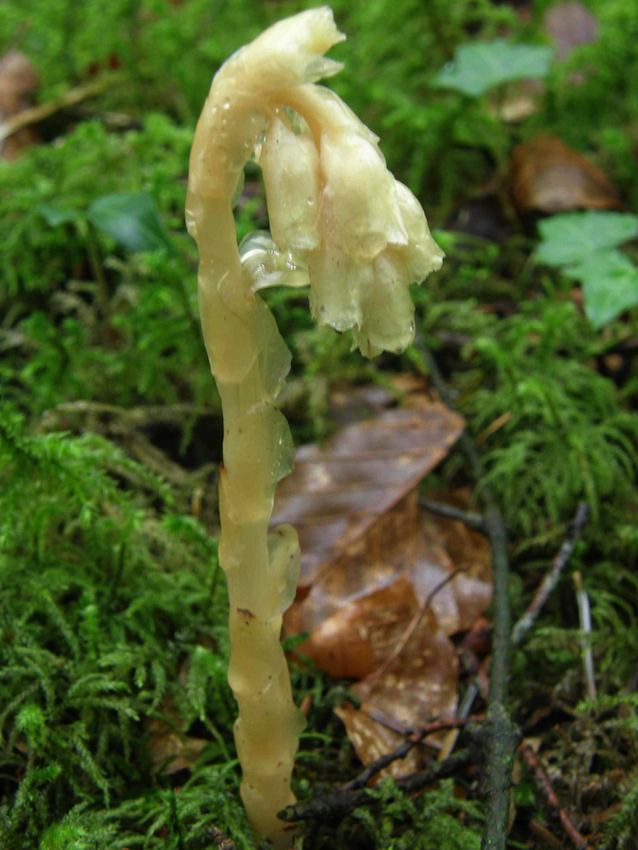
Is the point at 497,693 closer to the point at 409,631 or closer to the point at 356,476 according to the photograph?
the point at 409,631

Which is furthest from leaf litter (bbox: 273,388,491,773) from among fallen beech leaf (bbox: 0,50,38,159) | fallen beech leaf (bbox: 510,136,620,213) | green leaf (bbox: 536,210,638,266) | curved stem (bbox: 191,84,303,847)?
fallen beech leaf (bbox: 0,50,38,159)

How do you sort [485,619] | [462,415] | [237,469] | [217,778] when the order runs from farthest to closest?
[462,415], [485,619], [217,778], [237,469]

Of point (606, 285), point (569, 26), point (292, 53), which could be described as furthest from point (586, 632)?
point (569, 26)

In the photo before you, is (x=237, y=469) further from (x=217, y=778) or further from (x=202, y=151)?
(x=217, y=778)

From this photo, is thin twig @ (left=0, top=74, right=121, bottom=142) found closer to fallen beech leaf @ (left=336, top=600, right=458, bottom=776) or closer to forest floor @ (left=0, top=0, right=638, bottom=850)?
forest floor @ (left=0, top=0, right=638, bottom=850)

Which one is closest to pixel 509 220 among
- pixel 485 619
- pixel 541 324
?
pixel 541 324

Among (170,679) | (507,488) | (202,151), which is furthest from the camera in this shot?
(507,488)
